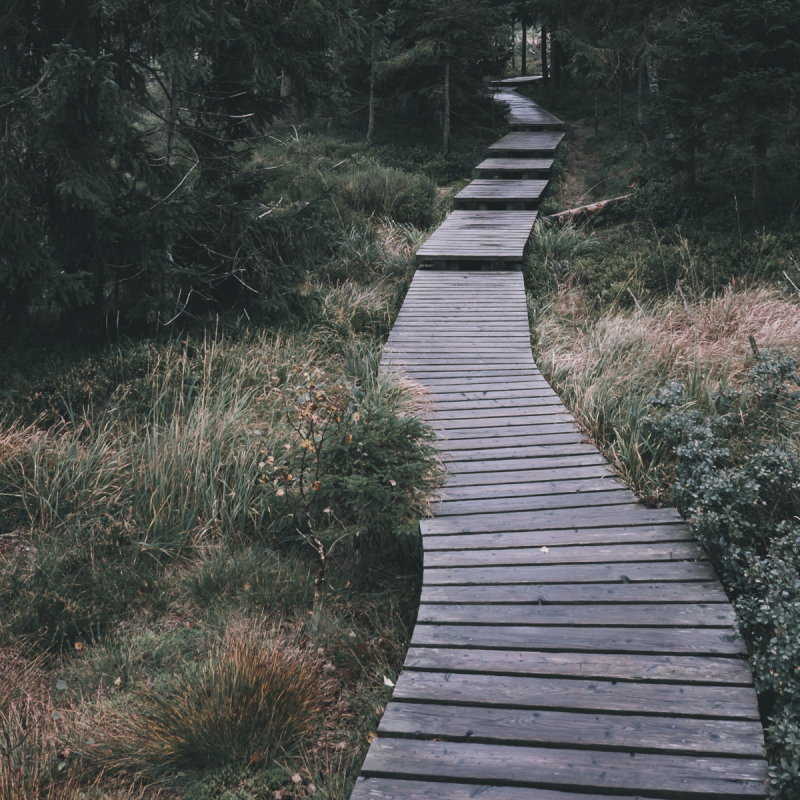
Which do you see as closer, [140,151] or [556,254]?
[140,151]

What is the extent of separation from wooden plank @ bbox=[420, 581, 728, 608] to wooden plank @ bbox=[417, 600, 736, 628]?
0.03 m

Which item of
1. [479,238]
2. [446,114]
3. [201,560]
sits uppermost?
[446,114]

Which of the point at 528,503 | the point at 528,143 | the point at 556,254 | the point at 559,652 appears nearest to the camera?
the point at 559,652

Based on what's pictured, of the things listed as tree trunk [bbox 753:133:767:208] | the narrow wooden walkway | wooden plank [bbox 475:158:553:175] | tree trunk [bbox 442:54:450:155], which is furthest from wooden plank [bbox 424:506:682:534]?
tree trunk [bbox 442:54:450:155]

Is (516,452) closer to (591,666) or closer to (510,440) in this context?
(510,440)

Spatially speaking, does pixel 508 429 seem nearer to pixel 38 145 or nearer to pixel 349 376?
pixel 349 376

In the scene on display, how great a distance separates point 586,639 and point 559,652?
0.50 feet

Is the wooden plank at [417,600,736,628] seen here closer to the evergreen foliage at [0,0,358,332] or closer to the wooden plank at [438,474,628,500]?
the wooden plank at [438,474,628,500]

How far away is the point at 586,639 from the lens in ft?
10.6

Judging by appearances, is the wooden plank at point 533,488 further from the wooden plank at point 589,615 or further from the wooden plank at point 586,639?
the wooden plank at point 586,639

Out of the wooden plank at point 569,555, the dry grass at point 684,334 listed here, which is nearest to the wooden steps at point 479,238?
the dry grass at point 684,334

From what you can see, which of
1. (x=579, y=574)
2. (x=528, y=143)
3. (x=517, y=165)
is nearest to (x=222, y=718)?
(x=579, y=574)

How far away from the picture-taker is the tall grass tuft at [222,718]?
2.90m

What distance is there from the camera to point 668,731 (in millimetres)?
2727
